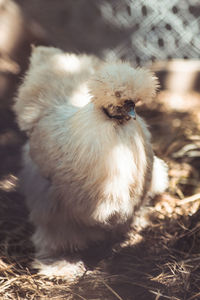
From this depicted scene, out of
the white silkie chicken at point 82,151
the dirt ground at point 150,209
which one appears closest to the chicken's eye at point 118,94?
Result: the white silkie chicken at point 82,151

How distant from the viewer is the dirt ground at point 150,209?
210 cm

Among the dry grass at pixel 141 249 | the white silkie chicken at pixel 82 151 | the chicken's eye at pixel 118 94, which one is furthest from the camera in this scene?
the dry grass at pixel 141 249

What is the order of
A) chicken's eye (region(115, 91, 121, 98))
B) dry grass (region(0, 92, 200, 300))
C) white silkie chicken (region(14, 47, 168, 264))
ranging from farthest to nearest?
dry grass (region(0, 92, 200, 300)) < white silkie chicken (region(14, 47, 168, 264)) < chicken's eye (region(115, 91, 121, 98))

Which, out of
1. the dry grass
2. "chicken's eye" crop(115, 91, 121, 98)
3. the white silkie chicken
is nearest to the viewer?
"chicken's eye" crop(115, 91, 121, 98)

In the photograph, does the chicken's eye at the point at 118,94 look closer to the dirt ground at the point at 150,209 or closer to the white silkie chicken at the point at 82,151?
the white silkie chicken at the point at 82,151

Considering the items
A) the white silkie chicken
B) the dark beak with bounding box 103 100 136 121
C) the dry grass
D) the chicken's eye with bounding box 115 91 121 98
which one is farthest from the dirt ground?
the chicken's eye with bounding box 115 91 121 98

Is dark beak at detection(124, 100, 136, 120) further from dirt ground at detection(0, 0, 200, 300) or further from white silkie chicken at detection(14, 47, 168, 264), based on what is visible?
dirt ground at detection(0, 0, 200, 300)

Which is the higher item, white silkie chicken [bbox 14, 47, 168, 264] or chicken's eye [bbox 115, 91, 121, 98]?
chicken's eye [bbox 115, 91, 121, 98]

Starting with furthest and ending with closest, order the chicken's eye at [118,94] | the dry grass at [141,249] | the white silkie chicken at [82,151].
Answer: the dry grass at [141,249], the white silkie chicken at [82,151], the chicken's eye at [118,94]

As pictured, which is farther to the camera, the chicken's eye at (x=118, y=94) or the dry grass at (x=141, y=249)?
the dry grass at (x=141, y=249)

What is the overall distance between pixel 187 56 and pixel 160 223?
195 cm

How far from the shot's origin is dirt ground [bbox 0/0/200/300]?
2096 mm

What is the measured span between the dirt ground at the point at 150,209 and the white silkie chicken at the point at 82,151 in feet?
0.65

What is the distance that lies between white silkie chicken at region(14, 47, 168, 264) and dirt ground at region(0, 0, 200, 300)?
0.65 ft
